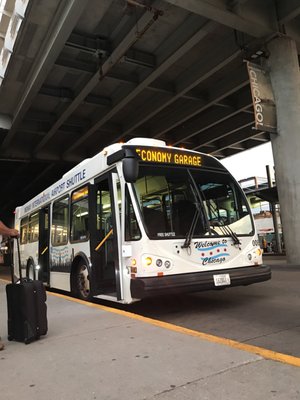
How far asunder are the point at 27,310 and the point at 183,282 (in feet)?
8.11

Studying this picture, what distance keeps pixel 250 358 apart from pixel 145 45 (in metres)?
14.1

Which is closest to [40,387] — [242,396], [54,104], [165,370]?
[165,370]

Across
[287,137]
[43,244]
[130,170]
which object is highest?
[287,137]

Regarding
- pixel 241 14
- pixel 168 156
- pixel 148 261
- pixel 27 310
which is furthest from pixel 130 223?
pixel 241 14

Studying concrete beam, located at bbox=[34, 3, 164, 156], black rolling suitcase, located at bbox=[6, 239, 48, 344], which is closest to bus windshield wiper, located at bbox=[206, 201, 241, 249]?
black rolling suitcase, located at bbox=[6, 239, 48, 344]

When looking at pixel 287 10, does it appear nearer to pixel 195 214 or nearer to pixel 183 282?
pixel 195 214

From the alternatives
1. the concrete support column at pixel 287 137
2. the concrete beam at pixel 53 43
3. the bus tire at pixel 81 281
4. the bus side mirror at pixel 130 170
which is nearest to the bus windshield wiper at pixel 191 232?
the bus side mirror at pixel 130 170

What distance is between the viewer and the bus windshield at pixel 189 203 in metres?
6.69

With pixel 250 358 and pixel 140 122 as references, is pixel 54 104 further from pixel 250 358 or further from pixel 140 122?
pixel 250 358

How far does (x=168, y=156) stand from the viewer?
7.17 m

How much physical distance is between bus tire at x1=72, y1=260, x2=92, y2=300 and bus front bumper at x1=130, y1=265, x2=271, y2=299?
7.49ft

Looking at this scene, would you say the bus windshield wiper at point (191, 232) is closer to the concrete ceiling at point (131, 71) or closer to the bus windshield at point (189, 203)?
the bus windshield at point (189, 203)

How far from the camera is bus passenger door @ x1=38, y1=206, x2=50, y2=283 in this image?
11.5m

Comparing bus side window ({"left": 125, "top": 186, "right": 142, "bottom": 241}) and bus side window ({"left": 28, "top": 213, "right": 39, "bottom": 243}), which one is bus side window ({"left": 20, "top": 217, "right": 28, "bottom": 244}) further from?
bus side window ({"left": 125, "top": 186, "right": 142, "bottom": 241})
